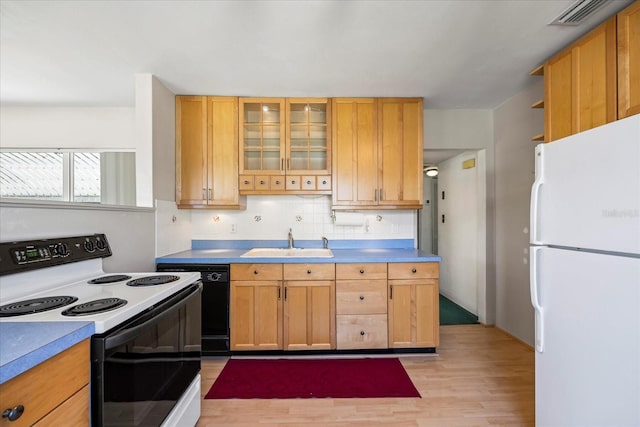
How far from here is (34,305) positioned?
111 centimetres

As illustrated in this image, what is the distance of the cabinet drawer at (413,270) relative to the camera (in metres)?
2.58

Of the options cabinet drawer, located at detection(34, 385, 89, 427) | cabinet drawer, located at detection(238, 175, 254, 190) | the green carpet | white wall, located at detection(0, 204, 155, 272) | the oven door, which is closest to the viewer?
cabinet drawer, located at detection(34, 385, 89, 427)

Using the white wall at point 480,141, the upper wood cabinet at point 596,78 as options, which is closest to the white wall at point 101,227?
the white wall at point 480,141

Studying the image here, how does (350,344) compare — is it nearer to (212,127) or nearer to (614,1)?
(212,127)

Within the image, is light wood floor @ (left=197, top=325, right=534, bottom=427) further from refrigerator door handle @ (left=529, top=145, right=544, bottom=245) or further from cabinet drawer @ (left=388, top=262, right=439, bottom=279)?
refrigerator door handle @ (left=529, top=145, right=544, bottom=245)

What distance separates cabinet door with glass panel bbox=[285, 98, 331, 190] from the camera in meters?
2.91

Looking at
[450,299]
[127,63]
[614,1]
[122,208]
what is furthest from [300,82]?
[450,299]

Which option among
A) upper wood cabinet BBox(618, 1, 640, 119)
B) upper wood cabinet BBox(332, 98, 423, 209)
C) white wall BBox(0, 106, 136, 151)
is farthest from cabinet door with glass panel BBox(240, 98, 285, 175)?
upper wood cabinet BBox(618, 1, 640, 119)

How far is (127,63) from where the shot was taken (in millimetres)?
2322

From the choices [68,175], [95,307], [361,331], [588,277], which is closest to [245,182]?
[361,331]

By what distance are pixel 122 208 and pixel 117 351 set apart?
4.42ft

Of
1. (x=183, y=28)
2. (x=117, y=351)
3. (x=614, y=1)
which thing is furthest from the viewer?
(x=183, y=28)

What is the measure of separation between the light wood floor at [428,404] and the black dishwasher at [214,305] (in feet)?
0.53

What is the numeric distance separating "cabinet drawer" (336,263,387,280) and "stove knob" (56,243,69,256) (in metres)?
1.85
